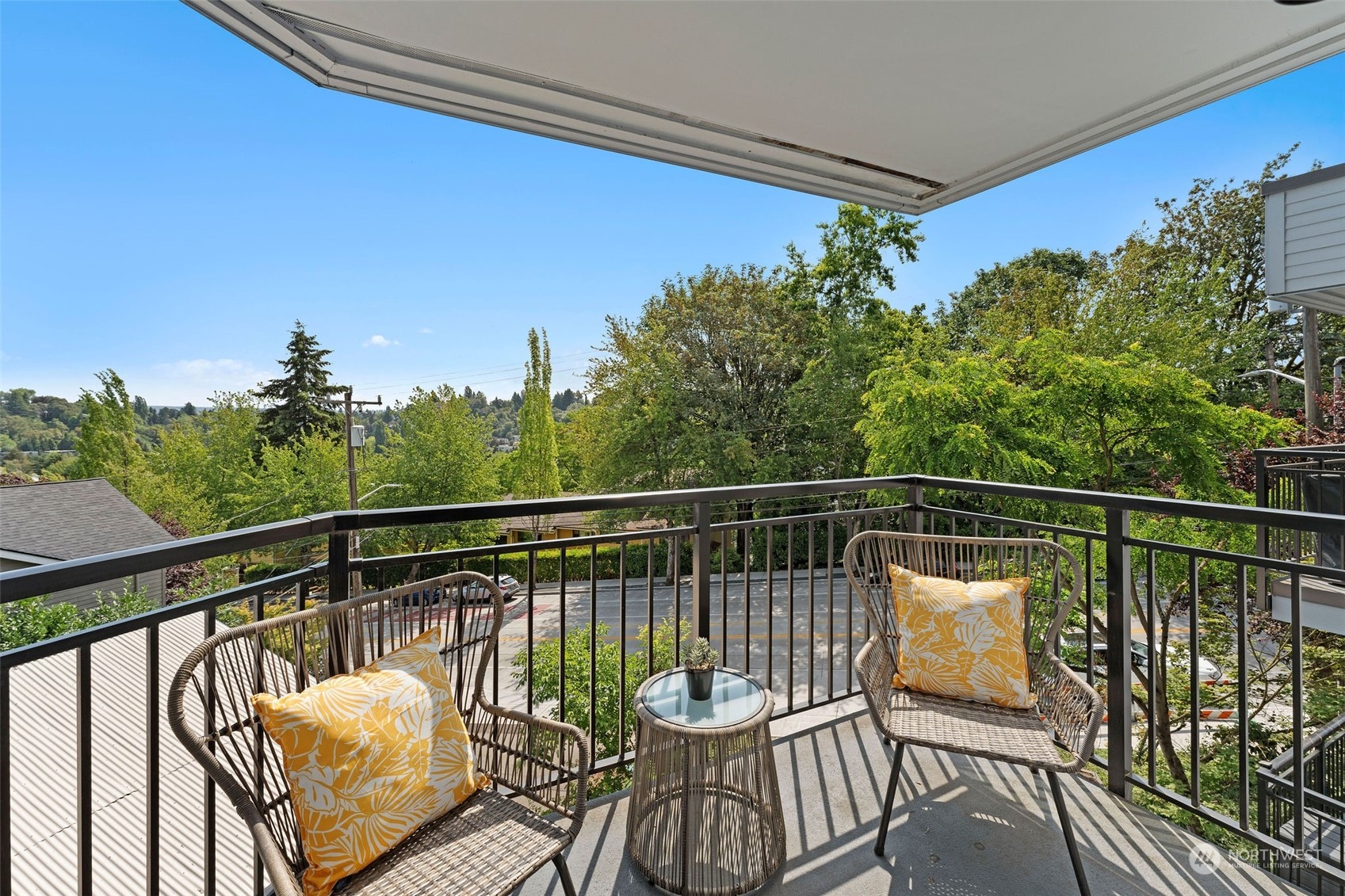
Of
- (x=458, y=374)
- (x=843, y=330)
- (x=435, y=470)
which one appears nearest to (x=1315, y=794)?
(x=843, y=330)

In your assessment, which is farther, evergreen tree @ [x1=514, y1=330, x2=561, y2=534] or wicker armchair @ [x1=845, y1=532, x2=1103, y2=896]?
evergreen tree @ [x1=514, y1=330, x2=561, y2=534]

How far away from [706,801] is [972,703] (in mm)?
913

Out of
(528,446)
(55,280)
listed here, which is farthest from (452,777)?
(55,280)

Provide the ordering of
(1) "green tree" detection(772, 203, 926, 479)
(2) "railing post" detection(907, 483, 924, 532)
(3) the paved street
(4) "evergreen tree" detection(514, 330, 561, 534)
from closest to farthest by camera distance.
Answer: (2) "railing post" detection(907, 483, 924, 532) < (3) the paved street < (1) "green tree" detection(772, 203, 926, 479) < (4) "evergreen tree" detection(514, 330, 561, 534)

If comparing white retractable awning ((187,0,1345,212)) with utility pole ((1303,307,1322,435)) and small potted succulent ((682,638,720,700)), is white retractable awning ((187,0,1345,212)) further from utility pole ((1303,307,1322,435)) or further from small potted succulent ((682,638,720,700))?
utility pole ((1303,307,1322,435))

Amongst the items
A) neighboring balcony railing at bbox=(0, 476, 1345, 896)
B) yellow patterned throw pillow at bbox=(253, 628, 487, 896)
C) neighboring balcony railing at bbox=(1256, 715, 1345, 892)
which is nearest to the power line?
neighboring balcony railing at bbox=(0, 476, 1345, 896)

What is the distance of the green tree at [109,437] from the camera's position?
18.8m

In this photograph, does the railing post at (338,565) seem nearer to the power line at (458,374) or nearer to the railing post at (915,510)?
the railing post at (915,510)

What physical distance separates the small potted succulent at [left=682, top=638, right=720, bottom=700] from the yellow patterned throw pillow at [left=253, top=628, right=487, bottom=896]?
62 centimetres

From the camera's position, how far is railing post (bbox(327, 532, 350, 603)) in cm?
167

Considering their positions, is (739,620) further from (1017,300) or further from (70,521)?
(70,521)

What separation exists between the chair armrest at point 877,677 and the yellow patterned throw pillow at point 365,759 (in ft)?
3.67

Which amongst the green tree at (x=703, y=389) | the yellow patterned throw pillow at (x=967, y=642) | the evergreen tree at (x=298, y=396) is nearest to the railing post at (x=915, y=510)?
the yellow patterned throw pillow at (x=967, y=642)

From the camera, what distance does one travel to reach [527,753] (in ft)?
5.16
